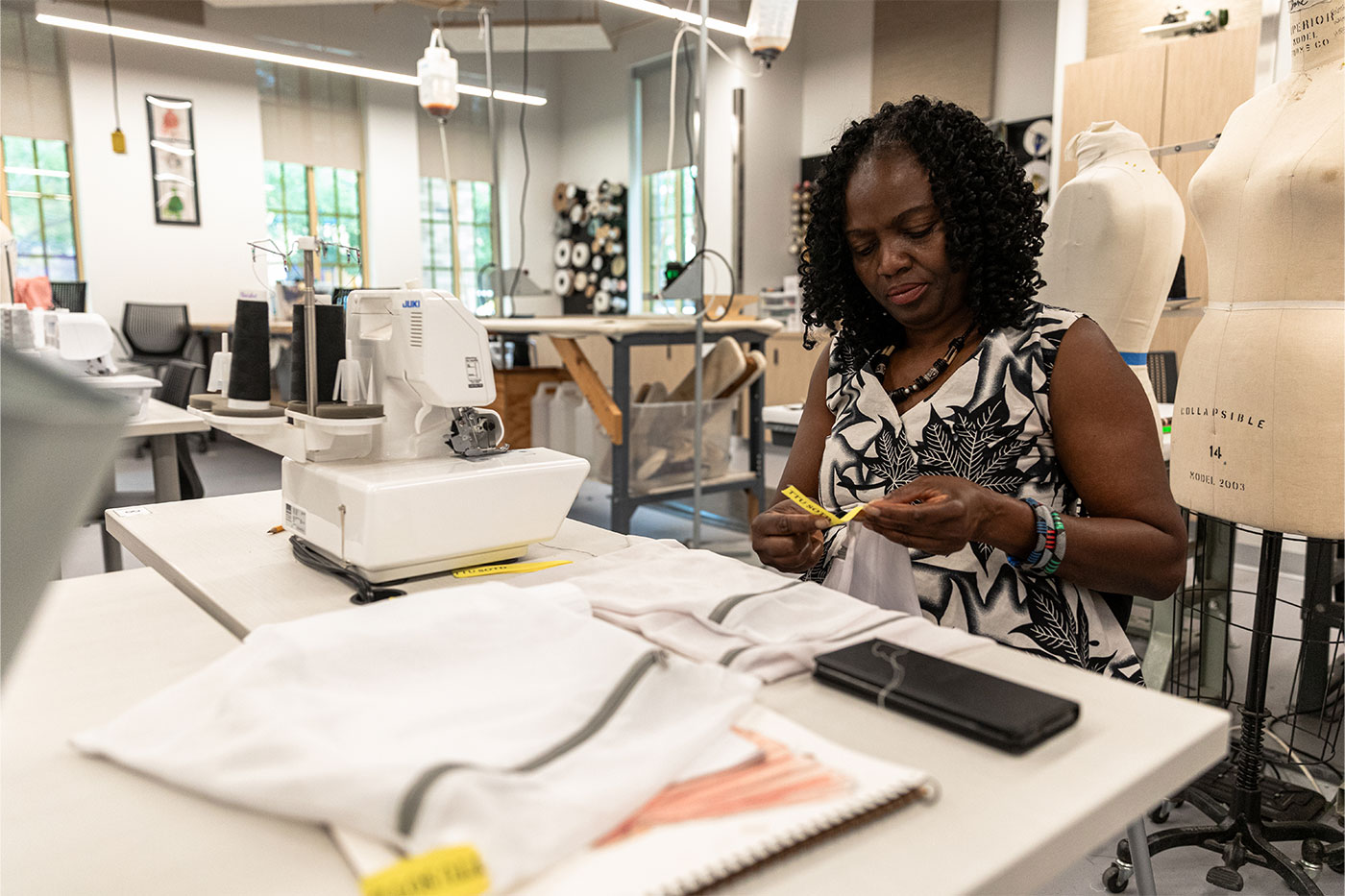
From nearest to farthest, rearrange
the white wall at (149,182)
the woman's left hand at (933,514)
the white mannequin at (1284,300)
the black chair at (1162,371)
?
Answer: the woman's left hand at (933,514) → the white mannequin at (1284,300) → the black chair at (1162,371) → the white wall at (149,182)

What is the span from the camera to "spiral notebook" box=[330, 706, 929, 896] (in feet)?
1.64

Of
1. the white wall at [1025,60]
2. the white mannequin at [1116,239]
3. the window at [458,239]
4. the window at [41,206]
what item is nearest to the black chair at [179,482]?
the white mannequin at [1116,239]

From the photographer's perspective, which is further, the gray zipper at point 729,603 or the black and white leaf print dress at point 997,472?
the black and white leaf print dress at point 997,472

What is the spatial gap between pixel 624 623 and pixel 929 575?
605mm

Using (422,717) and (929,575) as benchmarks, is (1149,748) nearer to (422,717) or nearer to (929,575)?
(422,717)

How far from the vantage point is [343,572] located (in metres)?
1.20

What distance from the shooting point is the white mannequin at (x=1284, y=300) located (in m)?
1.58

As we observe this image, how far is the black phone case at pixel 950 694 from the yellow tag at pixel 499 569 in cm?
53

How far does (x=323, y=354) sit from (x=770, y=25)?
2.84m

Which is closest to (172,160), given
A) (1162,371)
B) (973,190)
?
(1162,371)

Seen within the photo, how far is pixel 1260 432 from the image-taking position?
1652 mm

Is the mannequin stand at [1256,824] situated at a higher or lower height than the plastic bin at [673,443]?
lower

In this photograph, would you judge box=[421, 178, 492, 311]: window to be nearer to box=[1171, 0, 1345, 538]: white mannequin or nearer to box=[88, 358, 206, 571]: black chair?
box=[88, 358, 206, 571]: black chair

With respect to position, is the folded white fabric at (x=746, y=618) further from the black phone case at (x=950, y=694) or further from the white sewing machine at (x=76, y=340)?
the white sewing machine at (x=76, y=340)
